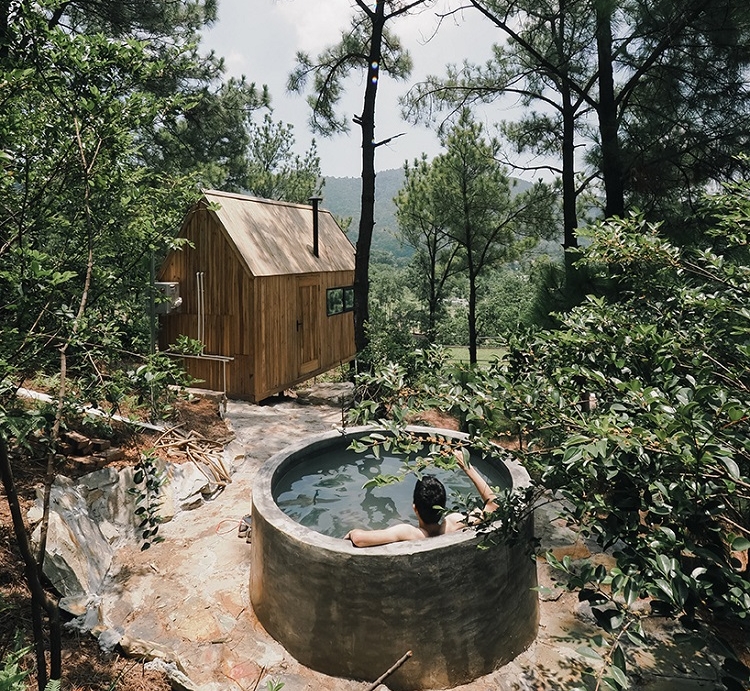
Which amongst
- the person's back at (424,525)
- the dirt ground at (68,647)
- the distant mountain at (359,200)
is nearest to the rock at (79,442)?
the dirt ground at (68,647)

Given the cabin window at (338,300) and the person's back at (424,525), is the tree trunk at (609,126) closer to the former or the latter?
the person's back at (424,525)

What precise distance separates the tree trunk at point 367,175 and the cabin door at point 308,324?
1.96 m

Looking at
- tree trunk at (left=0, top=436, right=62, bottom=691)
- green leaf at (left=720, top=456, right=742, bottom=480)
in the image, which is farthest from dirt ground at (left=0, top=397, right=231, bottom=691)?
green leaf at (left=720, top=456, right=742, bottom=480)

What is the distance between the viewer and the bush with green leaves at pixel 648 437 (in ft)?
4.77

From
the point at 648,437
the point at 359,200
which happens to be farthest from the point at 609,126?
the point at 359,200

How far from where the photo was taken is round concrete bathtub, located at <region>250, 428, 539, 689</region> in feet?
11.3

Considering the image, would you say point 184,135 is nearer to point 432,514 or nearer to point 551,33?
point 551,33

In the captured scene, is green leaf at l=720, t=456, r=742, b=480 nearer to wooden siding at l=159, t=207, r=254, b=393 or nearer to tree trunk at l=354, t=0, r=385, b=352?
tree trunk at l=354, t=0, r=385, b=352

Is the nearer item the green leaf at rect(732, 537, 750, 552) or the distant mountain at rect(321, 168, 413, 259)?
the green leaf at rect(732, 537, 750, 552)

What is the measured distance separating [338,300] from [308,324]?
81.2 inches

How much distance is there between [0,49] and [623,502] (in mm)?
3778

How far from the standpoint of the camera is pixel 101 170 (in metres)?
2.99

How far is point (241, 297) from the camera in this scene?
1041cm

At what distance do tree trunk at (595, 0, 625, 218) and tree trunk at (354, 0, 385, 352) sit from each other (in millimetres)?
4659
